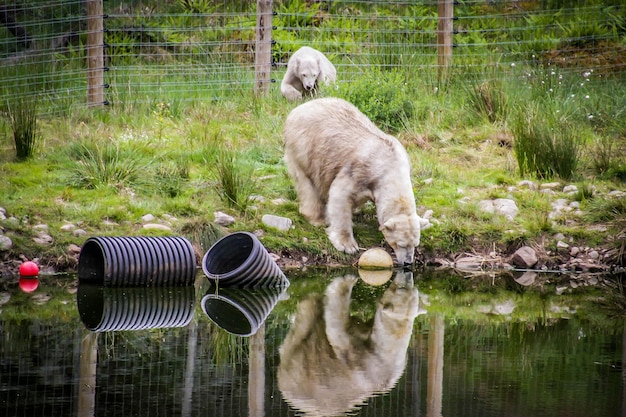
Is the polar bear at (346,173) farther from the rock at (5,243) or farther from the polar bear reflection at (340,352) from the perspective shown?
the rock at (5,243)

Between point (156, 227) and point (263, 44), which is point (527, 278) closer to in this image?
point (156, 227)

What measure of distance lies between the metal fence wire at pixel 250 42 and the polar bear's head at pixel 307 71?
0.86 m

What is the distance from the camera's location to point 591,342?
7426mm

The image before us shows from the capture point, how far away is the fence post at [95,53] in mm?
13398

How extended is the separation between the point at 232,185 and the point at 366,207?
1.67 meters

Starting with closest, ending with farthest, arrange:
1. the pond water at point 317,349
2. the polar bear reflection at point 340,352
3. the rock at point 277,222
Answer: the pond water at point 317,349 < the polar bear reflection at point 340,352 < the rock at point 277,222

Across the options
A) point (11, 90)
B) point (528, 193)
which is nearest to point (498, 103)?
point (528, 193)

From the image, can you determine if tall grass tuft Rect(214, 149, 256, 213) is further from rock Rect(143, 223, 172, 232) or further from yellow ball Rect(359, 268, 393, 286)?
yellow ball Rect(359, 268, 393, 286)

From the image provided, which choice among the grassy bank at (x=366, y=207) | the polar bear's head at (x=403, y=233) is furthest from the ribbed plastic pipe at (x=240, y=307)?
the polar bear's head at (x=403, y=233)

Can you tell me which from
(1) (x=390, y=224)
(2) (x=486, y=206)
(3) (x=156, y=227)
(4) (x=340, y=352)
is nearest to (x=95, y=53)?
(3) (x=156, y=227)

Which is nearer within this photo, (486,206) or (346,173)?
(346,173)

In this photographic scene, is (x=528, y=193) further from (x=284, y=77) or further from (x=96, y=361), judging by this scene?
(x=96, y=361)

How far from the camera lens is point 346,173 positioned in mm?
10281

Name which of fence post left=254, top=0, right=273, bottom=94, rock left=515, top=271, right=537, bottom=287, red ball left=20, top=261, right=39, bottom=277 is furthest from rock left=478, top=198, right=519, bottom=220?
red ball left=20, top=261, right=39, bottom=277
